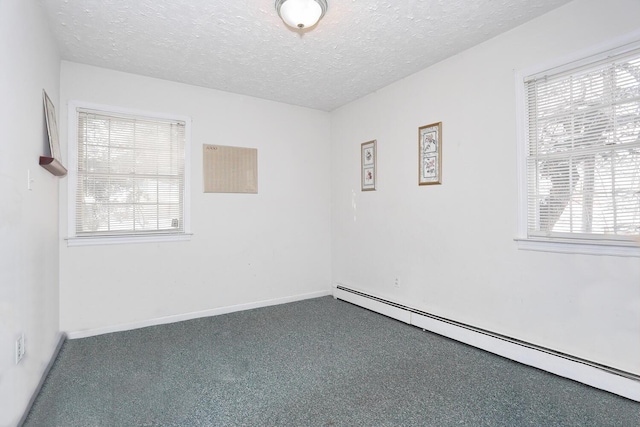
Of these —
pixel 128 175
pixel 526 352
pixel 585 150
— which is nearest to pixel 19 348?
pixel 128 175

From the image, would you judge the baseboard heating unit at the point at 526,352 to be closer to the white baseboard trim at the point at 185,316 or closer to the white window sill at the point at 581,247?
the white window sill at the point at 581,247

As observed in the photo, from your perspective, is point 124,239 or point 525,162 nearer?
point 525,162

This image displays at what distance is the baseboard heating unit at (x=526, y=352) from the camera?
2053 millimetres

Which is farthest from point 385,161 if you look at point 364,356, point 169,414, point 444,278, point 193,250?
point 169,414

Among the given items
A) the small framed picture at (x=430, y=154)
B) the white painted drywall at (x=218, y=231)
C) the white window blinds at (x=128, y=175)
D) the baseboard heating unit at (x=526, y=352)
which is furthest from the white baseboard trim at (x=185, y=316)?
the small framed picture at (x=430, y=154)

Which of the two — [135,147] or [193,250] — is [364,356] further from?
[135,147]

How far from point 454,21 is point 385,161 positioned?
160 cm

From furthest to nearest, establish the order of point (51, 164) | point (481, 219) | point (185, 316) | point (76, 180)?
point (185, 316)
point (76, 180)
point (481, 219)
point (51, 164)

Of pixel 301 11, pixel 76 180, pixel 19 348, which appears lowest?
pixel 19 348

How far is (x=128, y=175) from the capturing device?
3.36 meters

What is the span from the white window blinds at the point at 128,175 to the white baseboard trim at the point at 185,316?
93 centimetres

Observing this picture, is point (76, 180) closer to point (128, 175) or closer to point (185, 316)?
→ point (128, 175)

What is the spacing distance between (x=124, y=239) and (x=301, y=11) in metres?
2.72

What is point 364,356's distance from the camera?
265cm
